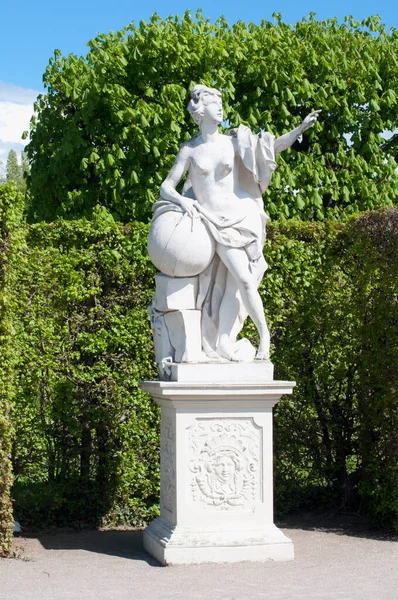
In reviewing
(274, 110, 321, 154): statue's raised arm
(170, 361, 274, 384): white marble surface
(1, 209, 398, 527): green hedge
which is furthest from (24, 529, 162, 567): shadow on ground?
(274, 110, 321, 154): statue's raised arm

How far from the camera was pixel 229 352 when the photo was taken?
6.47m

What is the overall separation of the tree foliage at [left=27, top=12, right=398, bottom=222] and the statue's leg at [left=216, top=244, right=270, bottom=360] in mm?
4622

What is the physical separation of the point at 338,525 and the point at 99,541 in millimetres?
2203

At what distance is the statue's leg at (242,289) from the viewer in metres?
6.43

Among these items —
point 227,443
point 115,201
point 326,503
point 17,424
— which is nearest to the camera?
point 227,443

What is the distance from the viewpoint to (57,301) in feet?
26.1

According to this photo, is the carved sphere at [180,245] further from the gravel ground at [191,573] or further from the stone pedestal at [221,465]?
the gravel ground at [191,573]

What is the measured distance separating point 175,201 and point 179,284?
2.06ft

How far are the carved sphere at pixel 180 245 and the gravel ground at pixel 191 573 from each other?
7.03 feet

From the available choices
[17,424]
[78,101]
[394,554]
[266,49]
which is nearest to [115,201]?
[78,101]

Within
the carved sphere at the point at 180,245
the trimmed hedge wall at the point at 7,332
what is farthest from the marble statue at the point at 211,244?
the trimmed hedge wall at the point at 7,332

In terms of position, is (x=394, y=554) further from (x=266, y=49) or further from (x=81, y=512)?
(x=266, y=49)

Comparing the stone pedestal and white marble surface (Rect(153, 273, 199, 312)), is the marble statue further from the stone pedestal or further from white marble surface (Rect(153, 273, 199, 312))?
the stone pedestal

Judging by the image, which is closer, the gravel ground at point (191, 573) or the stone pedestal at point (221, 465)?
the gravel ground at point (191, 573)
